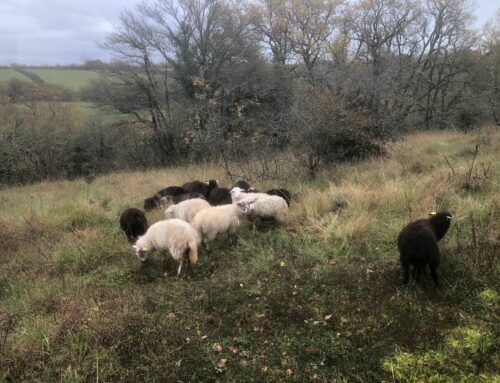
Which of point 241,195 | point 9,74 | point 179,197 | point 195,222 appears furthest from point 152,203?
point 9,74

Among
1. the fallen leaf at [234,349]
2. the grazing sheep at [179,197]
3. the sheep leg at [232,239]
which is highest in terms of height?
the grazing sheep at [179,197]

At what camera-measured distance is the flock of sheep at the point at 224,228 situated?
425cm

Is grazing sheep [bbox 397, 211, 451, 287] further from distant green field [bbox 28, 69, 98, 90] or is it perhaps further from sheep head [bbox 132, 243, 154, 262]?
distant green field [bbox 28, 69, 98, 90]

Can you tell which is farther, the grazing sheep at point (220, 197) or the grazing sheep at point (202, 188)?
the grazing sheep at point (202, 188)

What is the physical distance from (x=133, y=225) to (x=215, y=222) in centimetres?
178

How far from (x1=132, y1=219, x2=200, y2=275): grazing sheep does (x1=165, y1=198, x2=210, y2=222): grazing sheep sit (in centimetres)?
110

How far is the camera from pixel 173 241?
17.8 ft

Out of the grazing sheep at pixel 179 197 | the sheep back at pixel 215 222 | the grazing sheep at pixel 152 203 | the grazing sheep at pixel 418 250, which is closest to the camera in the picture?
the grazing sheep at pixel 418 250

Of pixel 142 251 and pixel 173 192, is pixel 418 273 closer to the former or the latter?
pixel 142 251

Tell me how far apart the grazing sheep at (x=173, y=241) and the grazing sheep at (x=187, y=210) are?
3.62 ft

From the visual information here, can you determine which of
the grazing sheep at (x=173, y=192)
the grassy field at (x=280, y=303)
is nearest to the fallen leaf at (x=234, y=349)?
the grassy field at (x=280, y=303)

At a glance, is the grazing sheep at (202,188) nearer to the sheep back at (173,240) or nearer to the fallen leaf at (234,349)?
the sheep back at (173,240)

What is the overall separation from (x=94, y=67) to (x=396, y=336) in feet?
93.0

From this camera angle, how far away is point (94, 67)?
2689 centimetres
